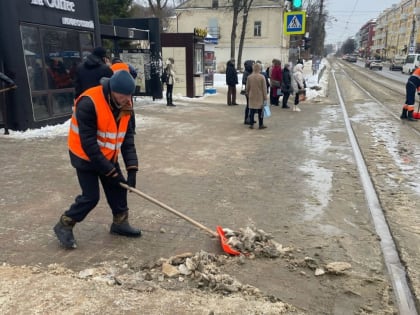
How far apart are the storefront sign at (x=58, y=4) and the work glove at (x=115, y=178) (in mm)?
7066

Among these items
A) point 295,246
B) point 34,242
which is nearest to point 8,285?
point 34,242

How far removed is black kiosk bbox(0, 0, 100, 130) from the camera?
8828 millimetres

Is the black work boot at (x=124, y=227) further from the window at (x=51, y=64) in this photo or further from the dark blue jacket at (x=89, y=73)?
the window at (x=51, y=64)

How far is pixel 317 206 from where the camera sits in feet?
17.0

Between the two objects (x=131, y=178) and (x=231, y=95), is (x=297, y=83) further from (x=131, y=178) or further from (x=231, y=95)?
(x=131, y=178)

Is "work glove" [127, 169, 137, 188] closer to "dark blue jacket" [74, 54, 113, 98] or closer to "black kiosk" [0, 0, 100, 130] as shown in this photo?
"dark blue jacket" [74, 54, 113, 98]

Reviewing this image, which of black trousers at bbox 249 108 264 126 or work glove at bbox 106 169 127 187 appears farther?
black trousers at bbox 249 108 264 126

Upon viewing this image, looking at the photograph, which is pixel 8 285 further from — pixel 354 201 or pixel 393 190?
pixel 393 190

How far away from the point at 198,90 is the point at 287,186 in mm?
12211

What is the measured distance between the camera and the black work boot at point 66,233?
390cm

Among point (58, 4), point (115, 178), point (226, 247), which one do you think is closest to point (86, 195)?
point (115, 178)

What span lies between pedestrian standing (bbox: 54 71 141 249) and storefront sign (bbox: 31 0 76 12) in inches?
270

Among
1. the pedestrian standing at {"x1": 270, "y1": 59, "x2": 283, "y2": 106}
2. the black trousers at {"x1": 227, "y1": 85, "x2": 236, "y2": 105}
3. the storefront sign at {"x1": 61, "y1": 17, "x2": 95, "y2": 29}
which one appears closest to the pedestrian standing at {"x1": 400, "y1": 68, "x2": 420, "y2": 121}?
the pedestrian standing at {"x1": 270, "y1": 59, "x2": 283, "y2": 106}

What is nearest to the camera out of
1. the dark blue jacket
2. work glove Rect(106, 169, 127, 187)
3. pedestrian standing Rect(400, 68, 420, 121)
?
work glove Rect(106, 169, 127, 187)
